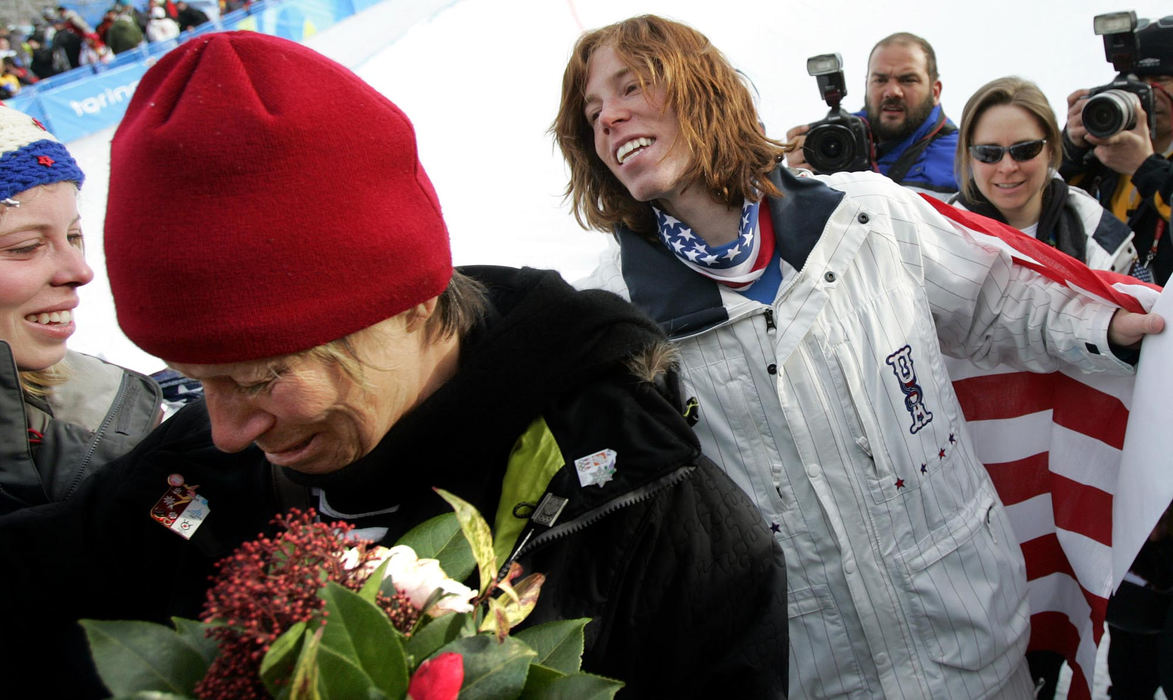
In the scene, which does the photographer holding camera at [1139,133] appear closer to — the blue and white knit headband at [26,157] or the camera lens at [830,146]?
the camera lens at [830,146]

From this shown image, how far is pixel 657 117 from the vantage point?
165 cm

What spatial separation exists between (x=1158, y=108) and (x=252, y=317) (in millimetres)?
2849

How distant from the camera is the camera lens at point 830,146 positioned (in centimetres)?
288

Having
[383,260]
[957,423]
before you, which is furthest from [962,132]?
[383,260]

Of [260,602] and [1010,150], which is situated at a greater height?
[260,602]

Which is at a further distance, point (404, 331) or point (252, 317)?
point (404, 331)

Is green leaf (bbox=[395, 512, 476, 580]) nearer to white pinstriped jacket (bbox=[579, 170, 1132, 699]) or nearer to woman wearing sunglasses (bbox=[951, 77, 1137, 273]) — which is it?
white pinstriped jacket (bbox=[579, 170, 1132, 699])

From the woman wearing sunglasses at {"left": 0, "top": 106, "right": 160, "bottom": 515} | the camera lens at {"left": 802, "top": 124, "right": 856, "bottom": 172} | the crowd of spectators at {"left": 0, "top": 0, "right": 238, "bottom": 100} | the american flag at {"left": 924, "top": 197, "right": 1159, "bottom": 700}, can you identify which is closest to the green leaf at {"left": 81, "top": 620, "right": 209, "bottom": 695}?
the woman wearing sunglasses at {"left": 0, "top": 106, "right": 160, "bottom": 515}

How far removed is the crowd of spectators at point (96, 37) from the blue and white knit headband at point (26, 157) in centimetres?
1269

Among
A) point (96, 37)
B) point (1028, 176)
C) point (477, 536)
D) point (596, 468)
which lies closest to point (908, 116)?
point (1028, 176)

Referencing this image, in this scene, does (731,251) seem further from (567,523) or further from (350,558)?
(350,558)

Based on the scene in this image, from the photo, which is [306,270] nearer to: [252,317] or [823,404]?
[252,317]

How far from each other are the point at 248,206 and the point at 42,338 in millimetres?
740

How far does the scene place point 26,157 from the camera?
126 cm
